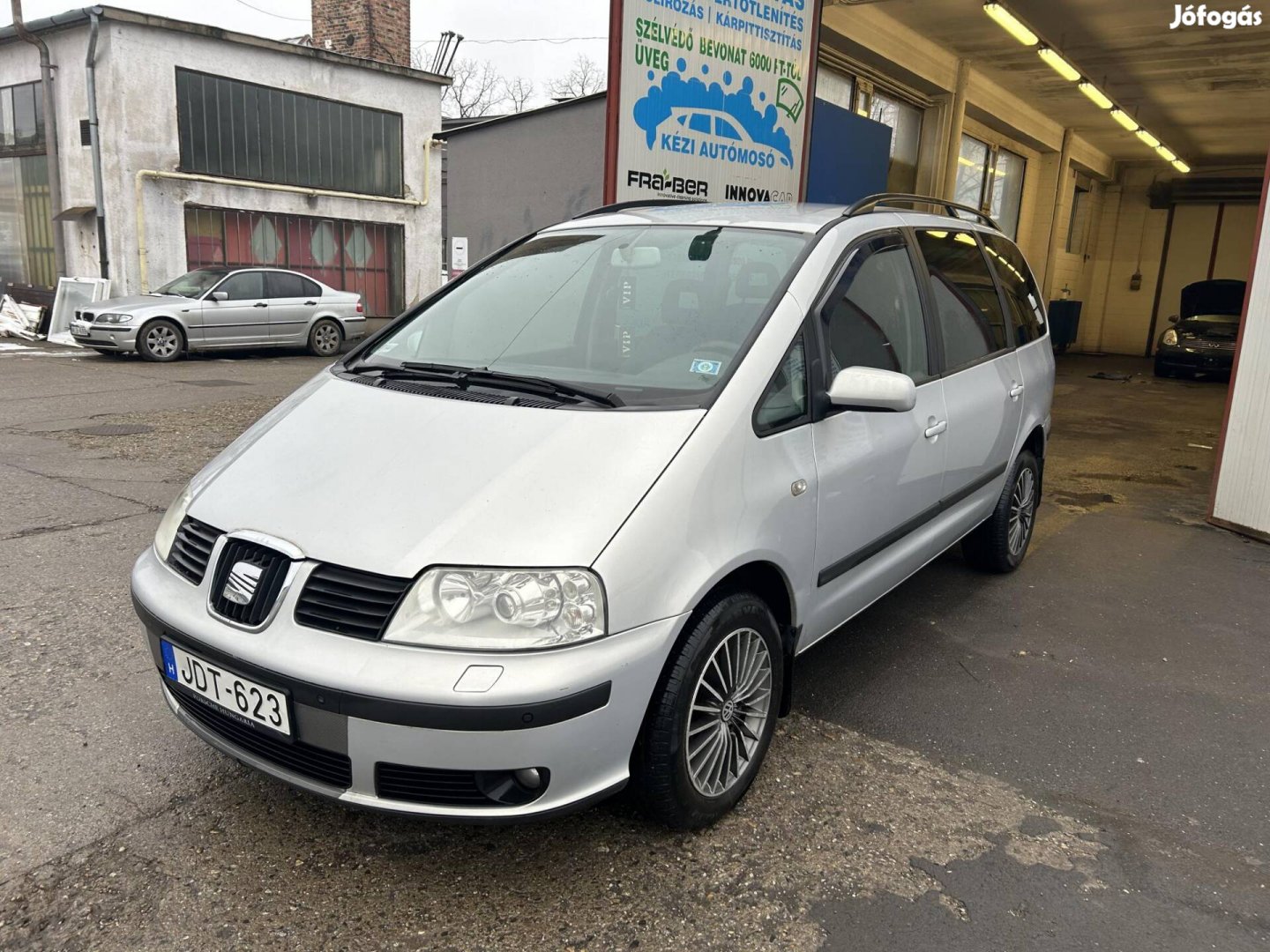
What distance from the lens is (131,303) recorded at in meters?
13.2

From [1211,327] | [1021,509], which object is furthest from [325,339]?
[1211,327]

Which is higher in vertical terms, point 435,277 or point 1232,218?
point 1232,218

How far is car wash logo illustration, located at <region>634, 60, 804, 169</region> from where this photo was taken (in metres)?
6.47

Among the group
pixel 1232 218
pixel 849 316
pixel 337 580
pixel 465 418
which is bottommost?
pixel 337 580

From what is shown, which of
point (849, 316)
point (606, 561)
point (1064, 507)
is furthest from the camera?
point (1064, 507)

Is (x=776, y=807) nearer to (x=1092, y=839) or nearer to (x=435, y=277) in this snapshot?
(x=1092, y=839)

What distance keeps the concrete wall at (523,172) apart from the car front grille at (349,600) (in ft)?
38.3

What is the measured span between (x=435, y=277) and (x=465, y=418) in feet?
60.5

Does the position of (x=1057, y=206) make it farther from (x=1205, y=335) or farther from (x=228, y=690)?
(x=228, y=690)

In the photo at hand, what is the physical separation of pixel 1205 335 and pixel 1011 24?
856 cm

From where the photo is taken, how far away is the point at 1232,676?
3.96 metres

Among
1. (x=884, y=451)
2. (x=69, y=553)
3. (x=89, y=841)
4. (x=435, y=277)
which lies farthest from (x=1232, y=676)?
(x=435, y=277)

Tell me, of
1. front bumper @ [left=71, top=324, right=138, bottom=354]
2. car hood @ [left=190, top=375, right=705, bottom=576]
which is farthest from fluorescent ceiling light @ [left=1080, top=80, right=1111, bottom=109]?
car hood @ [left=190, top=375, right=705, bottom=576]

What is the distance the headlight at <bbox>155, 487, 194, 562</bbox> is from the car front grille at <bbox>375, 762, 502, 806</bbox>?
0.97 meters
